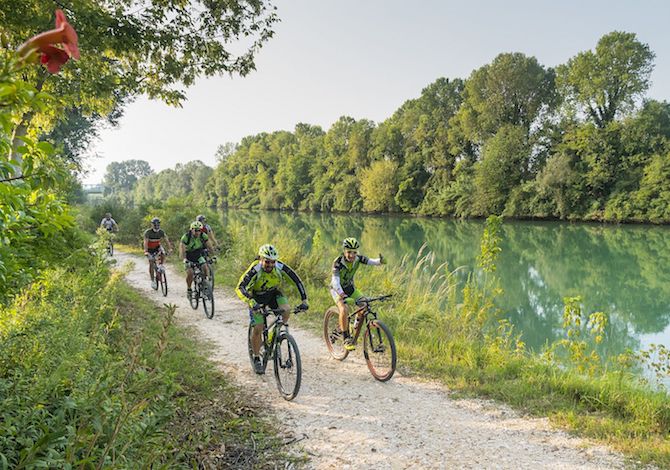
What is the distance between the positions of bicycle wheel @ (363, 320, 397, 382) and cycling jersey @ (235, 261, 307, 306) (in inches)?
46.2

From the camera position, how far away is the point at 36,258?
397cm

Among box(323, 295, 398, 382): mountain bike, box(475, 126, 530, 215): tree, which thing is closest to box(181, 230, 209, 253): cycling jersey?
box(323, 295, 398, 382): mountain bike

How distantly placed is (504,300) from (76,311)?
38.6 ft

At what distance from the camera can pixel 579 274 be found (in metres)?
18.6

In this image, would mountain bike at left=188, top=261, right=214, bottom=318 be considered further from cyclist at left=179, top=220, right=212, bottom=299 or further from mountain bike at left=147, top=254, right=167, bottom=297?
mountain bike at left=147, top=254, right=167, bottom=297

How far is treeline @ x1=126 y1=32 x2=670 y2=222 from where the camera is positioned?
1671 inches

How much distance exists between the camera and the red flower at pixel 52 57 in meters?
0.92

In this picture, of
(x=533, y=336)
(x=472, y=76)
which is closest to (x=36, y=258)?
(x=533, y=336)

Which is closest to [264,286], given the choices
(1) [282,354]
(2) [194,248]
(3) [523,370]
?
(1) [282,354]

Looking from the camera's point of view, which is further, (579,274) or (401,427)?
(579,274)

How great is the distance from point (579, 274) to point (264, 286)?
54.9 ft

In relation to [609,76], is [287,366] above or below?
below

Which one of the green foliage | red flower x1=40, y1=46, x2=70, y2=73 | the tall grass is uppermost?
red flower x1=40, y1=46, x2=70, y2=73

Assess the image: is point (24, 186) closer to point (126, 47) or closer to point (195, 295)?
point (126, 47)
